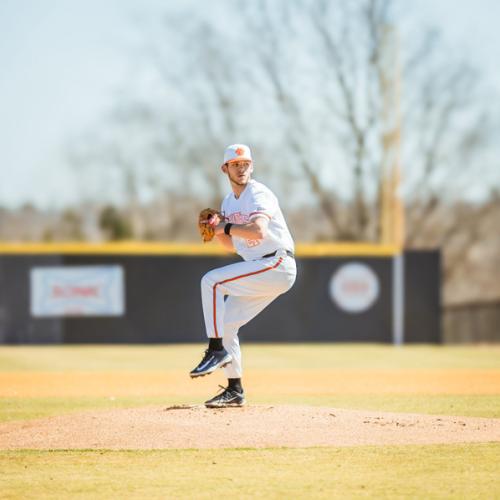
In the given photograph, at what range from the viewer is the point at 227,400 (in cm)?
696

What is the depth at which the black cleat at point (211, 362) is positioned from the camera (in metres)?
6.46

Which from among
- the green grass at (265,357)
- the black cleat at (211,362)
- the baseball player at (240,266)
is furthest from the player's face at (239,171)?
the green grass at (265,357)

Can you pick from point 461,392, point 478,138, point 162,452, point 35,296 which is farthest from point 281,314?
point 162,452

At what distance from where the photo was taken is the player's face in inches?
266

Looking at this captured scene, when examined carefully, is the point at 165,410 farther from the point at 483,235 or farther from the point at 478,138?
the point at 483,235

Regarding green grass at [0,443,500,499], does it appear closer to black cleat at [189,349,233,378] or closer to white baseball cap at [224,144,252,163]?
black cleat at [189,349,233,378]

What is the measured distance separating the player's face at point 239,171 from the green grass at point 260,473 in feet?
6.65

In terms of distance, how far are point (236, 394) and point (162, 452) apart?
149 cm

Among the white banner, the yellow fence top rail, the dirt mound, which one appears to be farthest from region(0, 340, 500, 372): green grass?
the dirt mound

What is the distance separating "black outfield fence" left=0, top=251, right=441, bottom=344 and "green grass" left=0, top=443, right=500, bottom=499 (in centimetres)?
1157

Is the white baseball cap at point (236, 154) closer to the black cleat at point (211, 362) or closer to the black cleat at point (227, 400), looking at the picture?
the black cleat at point (211, 362)

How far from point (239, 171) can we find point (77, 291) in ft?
36.1

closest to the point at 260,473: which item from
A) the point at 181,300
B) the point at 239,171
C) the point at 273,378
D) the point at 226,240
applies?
the point at 226,240

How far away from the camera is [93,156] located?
94.2ft
